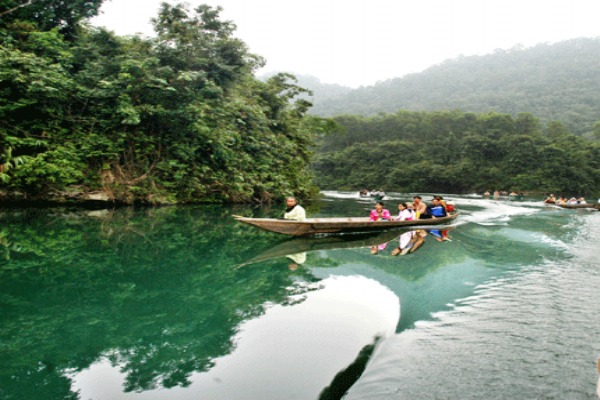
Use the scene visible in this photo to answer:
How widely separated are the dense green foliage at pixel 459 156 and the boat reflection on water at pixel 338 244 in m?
42.3

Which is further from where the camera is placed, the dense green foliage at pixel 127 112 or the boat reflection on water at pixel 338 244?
the dense green foliage at pixel 127 112

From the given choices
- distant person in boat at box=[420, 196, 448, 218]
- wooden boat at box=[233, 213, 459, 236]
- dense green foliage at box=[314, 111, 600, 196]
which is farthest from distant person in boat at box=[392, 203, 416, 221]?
dense green foliage at box=[314, 111, 600, 196]

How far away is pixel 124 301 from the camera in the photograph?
493 cm

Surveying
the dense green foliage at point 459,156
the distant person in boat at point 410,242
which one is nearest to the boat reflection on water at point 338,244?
the distant person in boat at point 410,242

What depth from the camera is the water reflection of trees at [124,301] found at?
Result: 10.7 ft

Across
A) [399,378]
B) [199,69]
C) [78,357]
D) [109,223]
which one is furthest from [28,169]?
[399,378]

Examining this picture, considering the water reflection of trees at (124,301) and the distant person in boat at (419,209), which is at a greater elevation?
the distant person in boat at (419,209)

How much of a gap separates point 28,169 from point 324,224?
10.8 meters

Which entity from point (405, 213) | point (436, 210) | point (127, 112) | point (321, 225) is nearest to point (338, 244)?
point (321, 225)

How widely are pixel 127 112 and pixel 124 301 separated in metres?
12.2

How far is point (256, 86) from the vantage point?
25.3 metres

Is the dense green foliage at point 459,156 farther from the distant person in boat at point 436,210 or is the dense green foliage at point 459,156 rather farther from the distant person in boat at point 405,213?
the distant person in boat at point 405,213

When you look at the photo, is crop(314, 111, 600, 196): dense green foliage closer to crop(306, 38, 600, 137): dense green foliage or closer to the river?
crop(306, 38, 600, 137): dense green foliage

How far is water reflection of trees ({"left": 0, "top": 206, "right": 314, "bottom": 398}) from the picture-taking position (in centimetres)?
325
